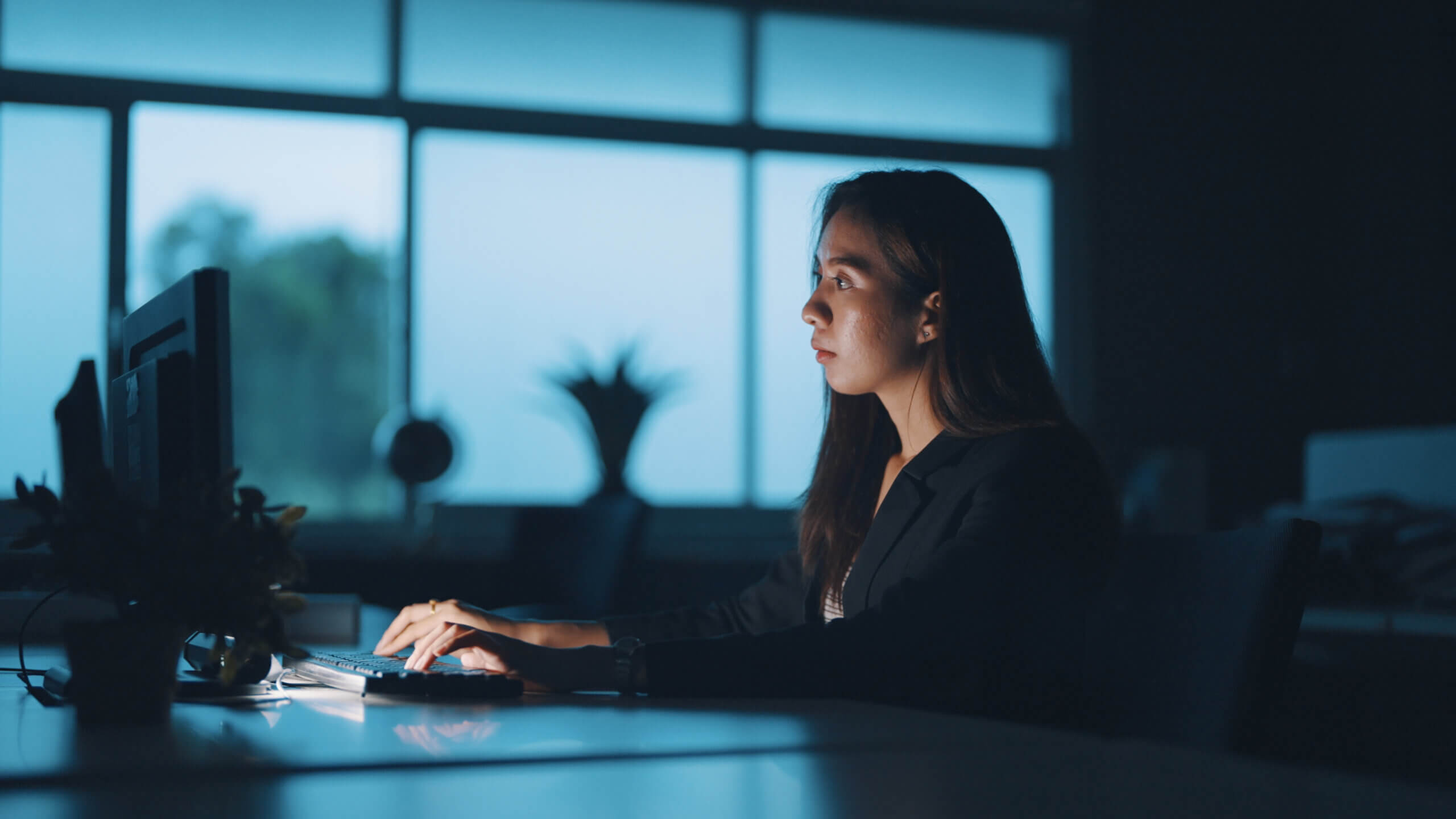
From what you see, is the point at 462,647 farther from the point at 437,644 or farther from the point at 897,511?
the point at 897,511

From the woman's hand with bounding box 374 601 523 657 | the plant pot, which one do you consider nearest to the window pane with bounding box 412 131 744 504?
the woman's hand with bounding box 374 601 523 657

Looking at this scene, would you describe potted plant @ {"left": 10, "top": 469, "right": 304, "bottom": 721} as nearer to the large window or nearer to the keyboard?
the keyboard

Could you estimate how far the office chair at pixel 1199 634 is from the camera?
1195mm

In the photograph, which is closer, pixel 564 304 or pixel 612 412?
pixel 612 412

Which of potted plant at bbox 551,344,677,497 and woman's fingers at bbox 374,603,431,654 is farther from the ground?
potted plant at bbox 551,344,677,497

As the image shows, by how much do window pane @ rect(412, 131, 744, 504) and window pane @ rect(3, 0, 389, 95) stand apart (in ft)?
1.49

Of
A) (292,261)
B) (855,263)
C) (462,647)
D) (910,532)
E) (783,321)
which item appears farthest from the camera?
(783,321)

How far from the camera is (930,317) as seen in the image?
1.74 m

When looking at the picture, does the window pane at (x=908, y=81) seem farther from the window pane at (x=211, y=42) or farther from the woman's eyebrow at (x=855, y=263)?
the woman's eyebrow at (x=855, y=263)

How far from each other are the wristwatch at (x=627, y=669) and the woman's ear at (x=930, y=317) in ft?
2.16

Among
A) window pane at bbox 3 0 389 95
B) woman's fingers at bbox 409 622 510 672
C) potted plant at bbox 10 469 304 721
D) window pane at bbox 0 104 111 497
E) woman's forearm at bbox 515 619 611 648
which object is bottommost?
woman's forearm at bbox 515 619 611 648

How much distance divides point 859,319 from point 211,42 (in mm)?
4063

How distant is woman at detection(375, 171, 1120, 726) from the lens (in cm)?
133

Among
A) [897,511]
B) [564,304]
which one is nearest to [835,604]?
[897,511]
